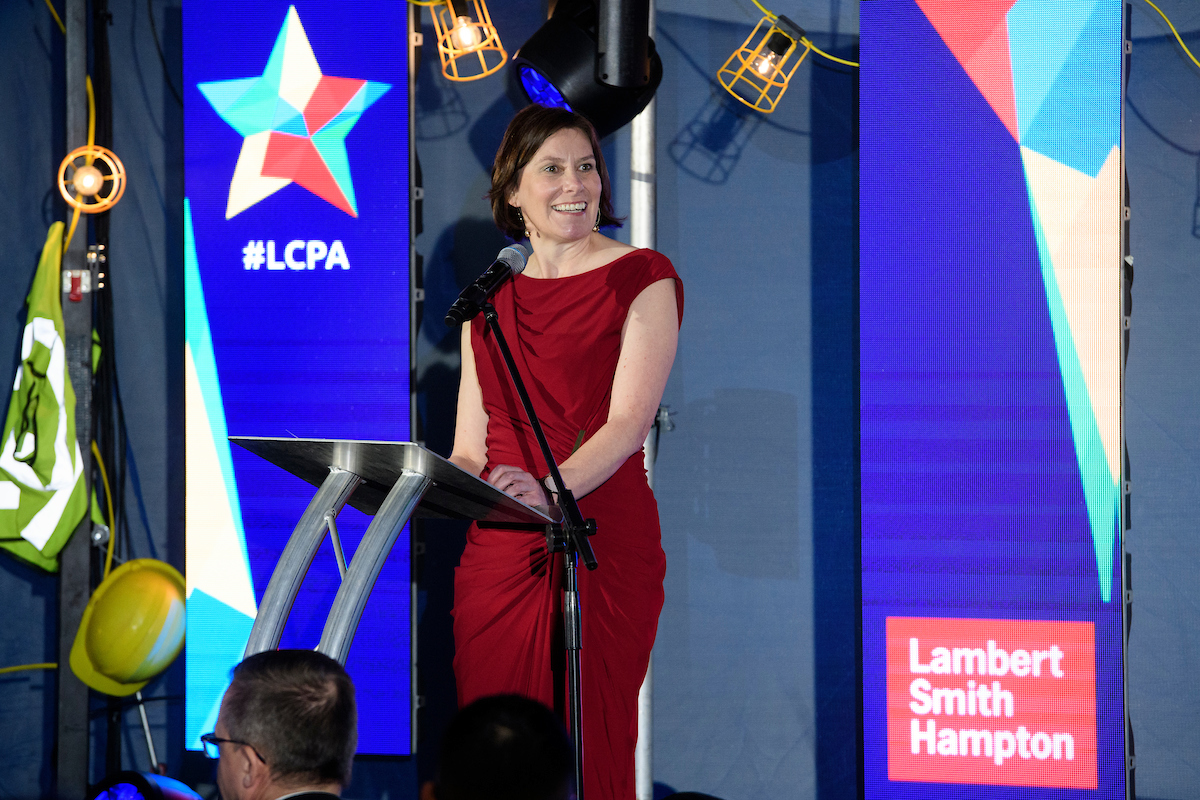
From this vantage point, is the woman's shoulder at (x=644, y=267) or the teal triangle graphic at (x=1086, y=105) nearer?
the woman's shoulder at (x=644, y=267)

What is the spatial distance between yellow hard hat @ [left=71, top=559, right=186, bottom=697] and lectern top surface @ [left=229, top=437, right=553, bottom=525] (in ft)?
5.81

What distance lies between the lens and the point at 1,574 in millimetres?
3479

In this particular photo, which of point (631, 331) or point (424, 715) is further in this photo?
point (424, 715)

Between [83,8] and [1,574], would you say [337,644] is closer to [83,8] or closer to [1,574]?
[1,574]

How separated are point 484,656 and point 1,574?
218cm

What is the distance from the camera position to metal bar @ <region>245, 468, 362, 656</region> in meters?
1.47

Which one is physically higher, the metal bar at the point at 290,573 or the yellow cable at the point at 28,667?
the metal bar at the point at 290,573

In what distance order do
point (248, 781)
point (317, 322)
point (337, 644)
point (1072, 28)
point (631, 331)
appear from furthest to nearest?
1. point (317, 322)
2. point (1072, 28)
3. point (631, 331)
4. point (337, 644)
5. point (248, 781)

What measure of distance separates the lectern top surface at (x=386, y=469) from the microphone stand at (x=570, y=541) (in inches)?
3.2

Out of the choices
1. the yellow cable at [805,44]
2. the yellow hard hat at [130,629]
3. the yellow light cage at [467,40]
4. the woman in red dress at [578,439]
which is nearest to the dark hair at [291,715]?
the woman in red dress at [578,439]

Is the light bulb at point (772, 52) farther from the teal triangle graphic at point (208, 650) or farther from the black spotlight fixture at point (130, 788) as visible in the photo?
the black spotlight fixture at point (130, 788)

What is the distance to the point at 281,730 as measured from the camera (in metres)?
1.30

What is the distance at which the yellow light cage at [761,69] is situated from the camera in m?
3.29

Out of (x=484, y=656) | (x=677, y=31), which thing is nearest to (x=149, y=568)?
(x=484, y=656)
